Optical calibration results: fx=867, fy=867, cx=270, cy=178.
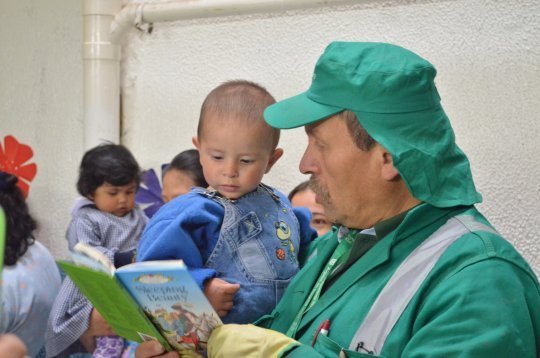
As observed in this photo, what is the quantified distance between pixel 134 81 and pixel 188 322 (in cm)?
258

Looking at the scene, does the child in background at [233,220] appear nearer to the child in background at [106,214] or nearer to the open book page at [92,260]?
the open book page at [92,260]

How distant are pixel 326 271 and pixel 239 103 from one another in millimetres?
503

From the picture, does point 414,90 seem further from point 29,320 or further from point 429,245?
point 29,320

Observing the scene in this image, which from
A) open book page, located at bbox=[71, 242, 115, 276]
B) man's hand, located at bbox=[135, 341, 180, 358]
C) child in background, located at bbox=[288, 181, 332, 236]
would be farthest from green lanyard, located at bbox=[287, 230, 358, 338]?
child in background, located at bbox=[288, 181, 332, 236]

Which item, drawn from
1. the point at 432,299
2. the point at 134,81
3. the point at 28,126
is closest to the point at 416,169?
the point at 432,299

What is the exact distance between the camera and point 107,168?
3.91 metres

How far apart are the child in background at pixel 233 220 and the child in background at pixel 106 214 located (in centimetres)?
125

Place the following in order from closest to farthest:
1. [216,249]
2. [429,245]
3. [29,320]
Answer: [429,245] → [216,249] → [29,320]

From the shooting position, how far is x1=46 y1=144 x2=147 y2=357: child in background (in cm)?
352

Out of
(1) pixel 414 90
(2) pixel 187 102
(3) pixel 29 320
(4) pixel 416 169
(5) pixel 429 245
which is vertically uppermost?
(1) pixel 414 90

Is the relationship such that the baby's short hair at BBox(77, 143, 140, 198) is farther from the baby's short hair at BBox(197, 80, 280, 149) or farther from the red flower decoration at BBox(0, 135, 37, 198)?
the baby's short hair at BBox(197, 80, 280, 149)

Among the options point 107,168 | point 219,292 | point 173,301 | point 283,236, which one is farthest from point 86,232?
point 173,301

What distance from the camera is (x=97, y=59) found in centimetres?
427

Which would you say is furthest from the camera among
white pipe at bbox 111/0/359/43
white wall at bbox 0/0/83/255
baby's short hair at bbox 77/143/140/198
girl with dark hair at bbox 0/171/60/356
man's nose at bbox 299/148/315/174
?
white wall at bbox 0/0/83/255
